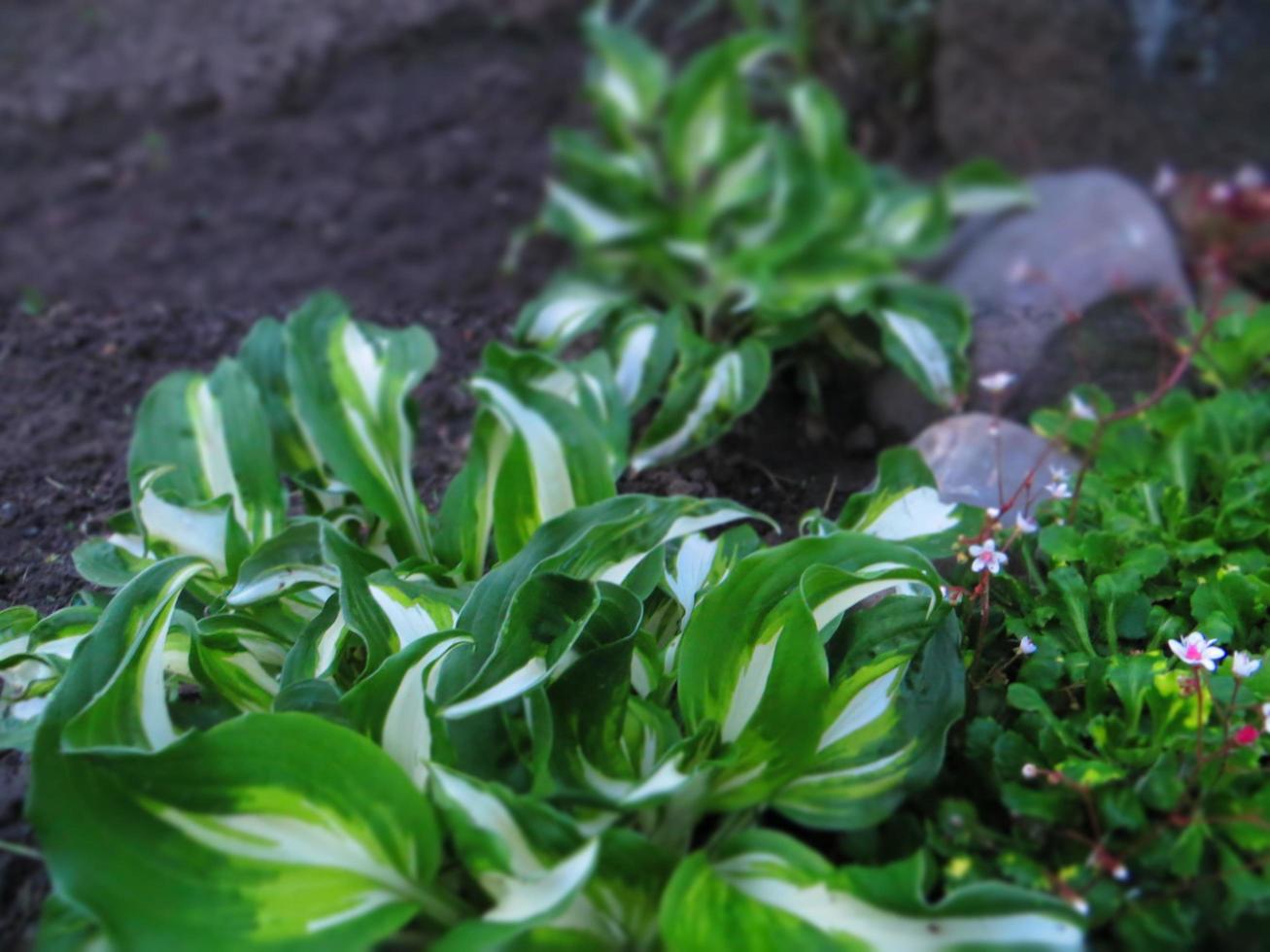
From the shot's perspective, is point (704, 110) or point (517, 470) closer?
point (517, 470)

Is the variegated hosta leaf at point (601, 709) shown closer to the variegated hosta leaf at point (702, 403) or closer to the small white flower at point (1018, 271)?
the variegated hosta leaf at point (702, 403)

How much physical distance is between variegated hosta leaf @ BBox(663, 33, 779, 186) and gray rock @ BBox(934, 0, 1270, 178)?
2.60 feet

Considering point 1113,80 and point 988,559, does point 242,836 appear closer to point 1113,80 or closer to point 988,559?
point 988,559

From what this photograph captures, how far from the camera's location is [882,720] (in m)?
1.28

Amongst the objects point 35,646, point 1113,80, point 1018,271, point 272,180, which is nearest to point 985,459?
point 1018,271

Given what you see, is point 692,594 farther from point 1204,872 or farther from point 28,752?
point 28,752

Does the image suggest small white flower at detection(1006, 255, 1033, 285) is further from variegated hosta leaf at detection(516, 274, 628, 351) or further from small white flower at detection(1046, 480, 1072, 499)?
small white flower at detection(1046, 480, 1072, 499)

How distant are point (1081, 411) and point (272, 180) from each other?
100 inches

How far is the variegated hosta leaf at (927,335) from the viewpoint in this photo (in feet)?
7.12

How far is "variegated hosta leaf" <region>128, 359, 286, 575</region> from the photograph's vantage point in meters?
1.62

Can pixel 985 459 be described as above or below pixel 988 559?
below

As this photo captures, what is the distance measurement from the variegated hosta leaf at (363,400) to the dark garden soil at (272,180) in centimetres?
33

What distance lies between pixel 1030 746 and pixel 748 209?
1.89 metres

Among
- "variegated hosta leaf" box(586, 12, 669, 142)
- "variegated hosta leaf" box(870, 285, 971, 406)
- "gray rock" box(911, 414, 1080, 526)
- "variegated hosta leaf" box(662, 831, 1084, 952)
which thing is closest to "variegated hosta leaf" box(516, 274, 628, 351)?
"variegated hosta leaf" box(870, 285, 971, 406)
